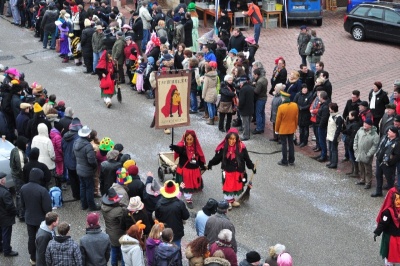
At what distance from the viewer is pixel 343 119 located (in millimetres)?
16375

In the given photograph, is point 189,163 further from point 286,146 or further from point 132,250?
point 132,250

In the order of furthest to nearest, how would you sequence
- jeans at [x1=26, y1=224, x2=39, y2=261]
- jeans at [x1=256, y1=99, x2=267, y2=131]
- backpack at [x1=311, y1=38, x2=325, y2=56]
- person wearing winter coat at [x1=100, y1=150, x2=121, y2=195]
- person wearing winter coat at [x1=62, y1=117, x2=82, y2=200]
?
backpack at [x1=311, y1=38, x2=325, y2=56]
jeans at [x1=256, y1=99, x2=267, y2=131]
person wearing winter coat at [x1=62, y1=117, x2=82, y2=200]
person wearing winter coat at [x1=100, y1=150, x2=121, y2=195]
jeans at [x1=26, y1=224, x2=39, y2=261]

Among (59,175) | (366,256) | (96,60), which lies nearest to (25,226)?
(59,175)

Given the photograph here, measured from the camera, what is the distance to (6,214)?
12547 mm

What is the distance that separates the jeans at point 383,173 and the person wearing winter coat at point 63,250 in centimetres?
648

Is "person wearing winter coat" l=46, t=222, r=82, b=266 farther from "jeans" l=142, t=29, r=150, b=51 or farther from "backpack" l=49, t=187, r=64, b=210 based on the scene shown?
"jeans" l=142, t=29, r=150, b=51

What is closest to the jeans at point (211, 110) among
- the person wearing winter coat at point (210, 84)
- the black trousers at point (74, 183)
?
the person wearing winter coat at point (210, 84)

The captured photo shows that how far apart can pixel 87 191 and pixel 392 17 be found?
48.1ft

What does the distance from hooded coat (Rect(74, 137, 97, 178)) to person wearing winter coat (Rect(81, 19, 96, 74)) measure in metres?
8.88

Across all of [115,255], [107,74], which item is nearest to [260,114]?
[107,74]

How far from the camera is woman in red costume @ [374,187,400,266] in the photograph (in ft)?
39.2

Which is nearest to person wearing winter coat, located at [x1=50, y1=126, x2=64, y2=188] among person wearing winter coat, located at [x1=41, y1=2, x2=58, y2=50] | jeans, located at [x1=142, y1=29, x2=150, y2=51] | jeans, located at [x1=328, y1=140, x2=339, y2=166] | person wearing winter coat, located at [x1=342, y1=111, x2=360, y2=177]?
jeans, located at [x1=328, y1=140, x2=339, y2=166]

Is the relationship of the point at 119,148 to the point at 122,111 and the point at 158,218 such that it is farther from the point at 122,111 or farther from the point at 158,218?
the point at 122,111

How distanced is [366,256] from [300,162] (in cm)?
422
